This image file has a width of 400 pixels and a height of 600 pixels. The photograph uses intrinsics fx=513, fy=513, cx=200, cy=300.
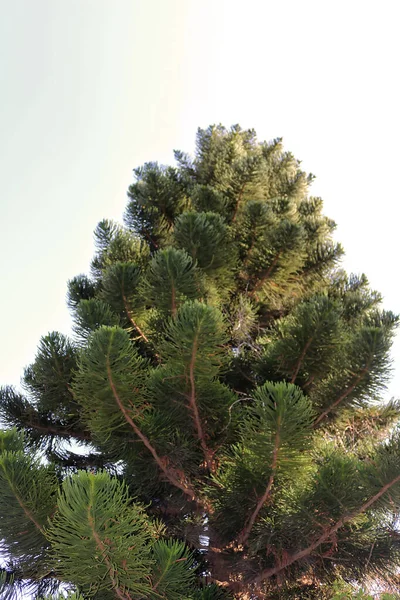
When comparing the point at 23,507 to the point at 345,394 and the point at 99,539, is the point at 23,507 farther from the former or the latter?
the point at 345,394

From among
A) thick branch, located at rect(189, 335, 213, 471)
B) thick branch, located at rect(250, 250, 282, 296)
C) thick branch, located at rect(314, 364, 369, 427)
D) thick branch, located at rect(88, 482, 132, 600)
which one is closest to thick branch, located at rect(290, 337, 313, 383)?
thick branch, located at rect(314, 364, 369, 427)

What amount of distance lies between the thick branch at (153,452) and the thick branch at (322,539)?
2.14 ft

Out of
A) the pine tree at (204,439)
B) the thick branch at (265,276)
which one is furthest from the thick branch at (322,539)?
the thick branch at (265,276)

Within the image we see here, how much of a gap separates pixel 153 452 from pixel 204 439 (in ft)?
1.32

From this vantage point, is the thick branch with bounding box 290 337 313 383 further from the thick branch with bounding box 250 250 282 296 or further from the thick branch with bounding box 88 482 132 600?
the thick branch with bounding box 88 482 132 600

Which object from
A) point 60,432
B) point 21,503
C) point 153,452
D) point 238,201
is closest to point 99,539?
point 21,503

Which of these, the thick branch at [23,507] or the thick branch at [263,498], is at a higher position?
the thick branch at [23,507]

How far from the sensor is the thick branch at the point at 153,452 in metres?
2.97

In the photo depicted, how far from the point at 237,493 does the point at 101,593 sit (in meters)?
0.92

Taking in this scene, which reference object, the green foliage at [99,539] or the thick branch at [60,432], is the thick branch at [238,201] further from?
the green foliage at [99,539]

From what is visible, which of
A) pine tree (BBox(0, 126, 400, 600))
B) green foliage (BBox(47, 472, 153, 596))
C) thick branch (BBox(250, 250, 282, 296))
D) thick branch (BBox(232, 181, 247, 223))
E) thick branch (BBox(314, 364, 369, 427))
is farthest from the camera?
thick branch (BBox(232, 181, 247, 223))

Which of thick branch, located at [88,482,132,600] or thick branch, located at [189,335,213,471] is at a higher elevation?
thick branch, located at [189,335,213,471]

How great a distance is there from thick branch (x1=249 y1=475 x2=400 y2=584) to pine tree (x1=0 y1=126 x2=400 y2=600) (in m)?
0.01

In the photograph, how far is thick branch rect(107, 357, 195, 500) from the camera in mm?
2975
